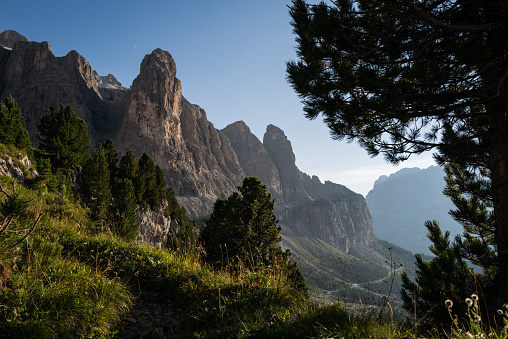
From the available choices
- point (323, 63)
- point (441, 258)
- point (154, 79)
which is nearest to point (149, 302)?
point (323, 63)

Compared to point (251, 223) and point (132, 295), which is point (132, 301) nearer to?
point (132, 295)

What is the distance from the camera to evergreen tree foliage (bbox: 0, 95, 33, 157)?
16.2 meters

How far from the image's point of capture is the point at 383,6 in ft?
15.5

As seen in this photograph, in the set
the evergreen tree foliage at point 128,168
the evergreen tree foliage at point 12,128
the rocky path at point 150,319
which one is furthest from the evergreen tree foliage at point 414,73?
the evergreen tree foliage at point 128,168

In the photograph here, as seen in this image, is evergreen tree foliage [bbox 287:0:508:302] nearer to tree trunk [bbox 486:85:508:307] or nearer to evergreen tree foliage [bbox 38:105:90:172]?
tree trunk [bbox 486:85:508:307]

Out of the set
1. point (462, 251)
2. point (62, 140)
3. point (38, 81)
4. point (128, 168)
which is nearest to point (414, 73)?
point (462, 251)

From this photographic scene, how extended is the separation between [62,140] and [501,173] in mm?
31505

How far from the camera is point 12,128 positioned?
1683 centimetres

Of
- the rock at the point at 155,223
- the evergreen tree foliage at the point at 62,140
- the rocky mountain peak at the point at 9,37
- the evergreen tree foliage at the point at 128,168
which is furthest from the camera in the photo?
the rocky mountain peak at the point at 9,37

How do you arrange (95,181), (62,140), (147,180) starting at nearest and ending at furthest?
(62,140), (95,181), (147,180)

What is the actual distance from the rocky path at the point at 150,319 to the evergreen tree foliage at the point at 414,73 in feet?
16.1

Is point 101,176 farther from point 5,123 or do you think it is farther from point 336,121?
point 336,121

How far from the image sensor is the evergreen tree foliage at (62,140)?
952 inches

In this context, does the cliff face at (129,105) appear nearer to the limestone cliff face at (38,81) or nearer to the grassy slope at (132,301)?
the limestone cliff face at (38,81)
